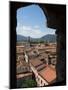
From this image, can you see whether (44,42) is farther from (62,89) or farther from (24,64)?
(62,89)

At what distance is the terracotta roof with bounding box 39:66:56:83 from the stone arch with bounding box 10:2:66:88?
0.04 m

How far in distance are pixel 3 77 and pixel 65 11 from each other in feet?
2.24

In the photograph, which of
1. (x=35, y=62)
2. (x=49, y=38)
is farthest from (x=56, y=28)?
(x=35, y=62)

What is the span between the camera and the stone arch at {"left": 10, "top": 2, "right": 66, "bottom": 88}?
71.4 inches

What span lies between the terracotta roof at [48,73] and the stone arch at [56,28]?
4 cm

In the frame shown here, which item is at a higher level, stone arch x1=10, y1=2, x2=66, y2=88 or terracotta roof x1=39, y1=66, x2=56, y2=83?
stone arch x1=10, y1=2, x2=66, y2=88

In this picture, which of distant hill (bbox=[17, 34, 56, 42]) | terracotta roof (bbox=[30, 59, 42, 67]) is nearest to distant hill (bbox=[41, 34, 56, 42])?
distant hill (bbox=[17, 34, 56, 42])

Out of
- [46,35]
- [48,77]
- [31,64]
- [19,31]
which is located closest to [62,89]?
[48,77]

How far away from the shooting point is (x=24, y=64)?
5.99ft

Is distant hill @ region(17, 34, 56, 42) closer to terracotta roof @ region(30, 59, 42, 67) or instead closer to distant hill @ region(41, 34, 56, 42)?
distant hill @ region(41, 34, 56, 42)

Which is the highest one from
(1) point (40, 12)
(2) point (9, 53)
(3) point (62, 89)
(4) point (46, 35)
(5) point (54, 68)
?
(1) point (40, 12)

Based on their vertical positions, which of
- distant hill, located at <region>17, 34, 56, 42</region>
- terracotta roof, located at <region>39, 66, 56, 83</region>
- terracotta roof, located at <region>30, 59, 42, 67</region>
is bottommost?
terracotta roof, located at <region>39, 66, 56, 83</region>

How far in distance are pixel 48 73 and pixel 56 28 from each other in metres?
0.34

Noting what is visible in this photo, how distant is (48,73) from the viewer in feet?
6.13
